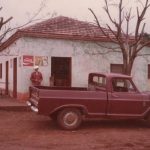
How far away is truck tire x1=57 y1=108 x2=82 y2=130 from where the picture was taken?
13391 mm

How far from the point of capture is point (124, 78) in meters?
14.1

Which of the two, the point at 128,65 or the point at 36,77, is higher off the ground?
the point at 128,65

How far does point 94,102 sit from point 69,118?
0.93 metres

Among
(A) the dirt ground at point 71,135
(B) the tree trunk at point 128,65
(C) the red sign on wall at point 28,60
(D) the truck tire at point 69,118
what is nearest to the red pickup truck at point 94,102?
(D) the truck tire at point 69,118

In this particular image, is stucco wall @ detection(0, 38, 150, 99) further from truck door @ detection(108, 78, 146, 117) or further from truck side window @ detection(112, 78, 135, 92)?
truck door @ detection(108, 78, 146, 117)

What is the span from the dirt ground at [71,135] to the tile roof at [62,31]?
6346 mm

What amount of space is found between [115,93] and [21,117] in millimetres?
4238

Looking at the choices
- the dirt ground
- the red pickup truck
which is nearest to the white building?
the dirt ground

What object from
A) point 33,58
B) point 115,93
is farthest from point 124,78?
point 33,58

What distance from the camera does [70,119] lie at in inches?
531

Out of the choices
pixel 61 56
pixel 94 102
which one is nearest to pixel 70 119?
pixel 94 102

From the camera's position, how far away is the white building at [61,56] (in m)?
21.4

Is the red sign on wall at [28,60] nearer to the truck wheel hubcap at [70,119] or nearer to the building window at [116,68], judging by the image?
the building window at [116,68]

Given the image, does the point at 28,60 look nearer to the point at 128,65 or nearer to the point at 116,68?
the point at 116,68
